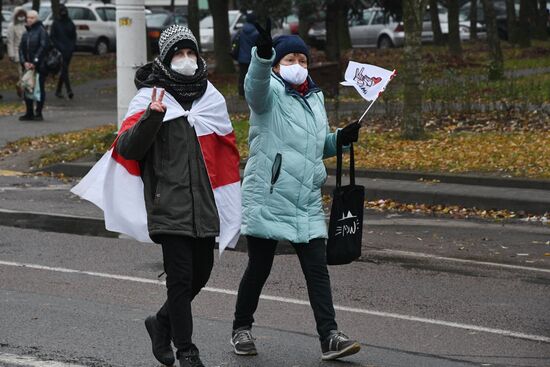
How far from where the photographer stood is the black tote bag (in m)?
6.79

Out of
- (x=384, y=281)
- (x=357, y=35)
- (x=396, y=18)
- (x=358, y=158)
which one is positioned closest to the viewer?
(x=384, y=281)

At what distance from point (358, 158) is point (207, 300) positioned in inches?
302

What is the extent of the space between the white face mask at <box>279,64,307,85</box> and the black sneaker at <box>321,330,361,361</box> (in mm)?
1298

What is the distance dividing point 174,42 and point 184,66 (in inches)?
4.8

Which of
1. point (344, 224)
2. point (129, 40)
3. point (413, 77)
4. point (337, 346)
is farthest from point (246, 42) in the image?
point (337, 346)

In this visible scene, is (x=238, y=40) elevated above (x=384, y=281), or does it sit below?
above

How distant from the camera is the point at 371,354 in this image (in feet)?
22.4

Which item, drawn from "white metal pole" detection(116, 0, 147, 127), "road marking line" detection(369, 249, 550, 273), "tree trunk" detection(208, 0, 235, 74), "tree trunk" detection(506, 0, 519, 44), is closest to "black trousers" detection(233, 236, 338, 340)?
"road marking line" detection(369, 249, 550, 273)

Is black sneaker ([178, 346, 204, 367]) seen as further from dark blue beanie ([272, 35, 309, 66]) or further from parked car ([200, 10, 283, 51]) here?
parked car ([200, 10, 283, 51])

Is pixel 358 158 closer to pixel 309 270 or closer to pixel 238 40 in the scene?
pixel 238 40

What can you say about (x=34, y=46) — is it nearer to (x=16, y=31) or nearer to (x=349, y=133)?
(x=16, y=31)

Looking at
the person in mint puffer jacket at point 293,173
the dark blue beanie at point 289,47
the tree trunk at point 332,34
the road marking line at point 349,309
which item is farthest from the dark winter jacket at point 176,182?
the tree trunk at point 332,34

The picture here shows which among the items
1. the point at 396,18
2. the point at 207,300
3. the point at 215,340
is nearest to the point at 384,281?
the point at 207,300

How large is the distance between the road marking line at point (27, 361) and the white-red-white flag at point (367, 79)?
209 centimetres
